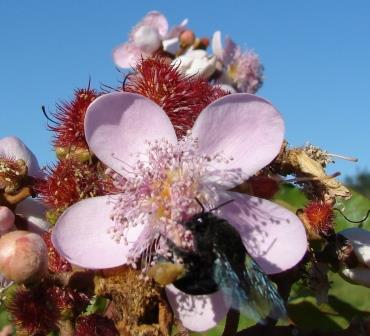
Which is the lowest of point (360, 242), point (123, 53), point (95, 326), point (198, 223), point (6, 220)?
point (123, 53)

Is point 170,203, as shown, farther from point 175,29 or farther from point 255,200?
point 175,29

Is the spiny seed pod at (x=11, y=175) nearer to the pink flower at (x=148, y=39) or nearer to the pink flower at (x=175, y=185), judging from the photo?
the pink flower at (x=175, y=185)

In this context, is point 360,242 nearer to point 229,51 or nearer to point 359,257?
point 359,257

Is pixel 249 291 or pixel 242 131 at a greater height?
pixel 242 131

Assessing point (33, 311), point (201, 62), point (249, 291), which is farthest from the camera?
point (201, 62)

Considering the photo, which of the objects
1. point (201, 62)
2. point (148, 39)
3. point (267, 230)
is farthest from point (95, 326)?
point (148, 39)

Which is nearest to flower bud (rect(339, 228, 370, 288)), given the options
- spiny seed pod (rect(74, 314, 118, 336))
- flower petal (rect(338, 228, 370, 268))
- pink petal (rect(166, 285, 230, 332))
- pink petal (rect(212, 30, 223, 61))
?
flower petal (rect(338, 228, 370, 268))
